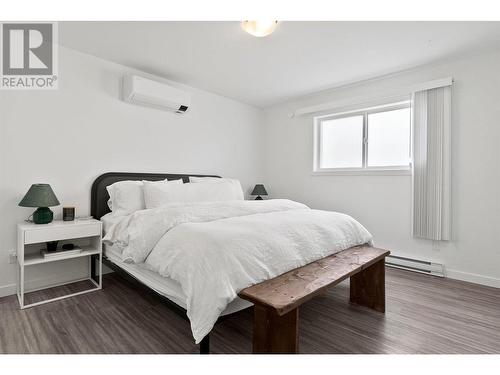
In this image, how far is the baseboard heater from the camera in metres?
2.82

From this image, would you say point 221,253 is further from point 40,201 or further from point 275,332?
point 40,201

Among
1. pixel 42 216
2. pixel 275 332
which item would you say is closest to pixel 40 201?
pixel 42 216

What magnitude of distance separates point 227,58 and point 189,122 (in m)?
1.11

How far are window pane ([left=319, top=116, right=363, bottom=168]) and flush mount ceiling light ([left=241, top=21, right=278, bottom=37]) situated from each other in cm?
203

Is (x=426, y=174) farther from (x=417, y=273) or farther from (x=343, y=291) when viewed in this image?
(x=343, y=291)

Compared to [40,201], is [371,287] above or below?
below

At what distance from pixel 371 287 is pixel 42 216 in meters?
2.76

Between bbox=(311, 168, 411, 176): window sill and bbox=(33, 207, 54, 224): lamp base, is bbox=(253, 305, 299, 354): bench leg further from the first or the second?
bbox=(311, 168, 411, 176): window sill

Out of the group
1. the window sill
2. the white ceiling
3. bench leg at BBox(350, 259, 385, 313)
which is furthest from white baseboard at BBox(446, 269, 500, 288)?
A: the white ceiling

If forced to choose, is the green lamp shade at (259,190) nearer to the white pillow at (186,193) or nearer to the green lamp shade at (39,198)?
the white pillow at (186,193)

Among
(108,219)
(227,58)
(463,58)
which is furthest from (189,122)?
(463,58)

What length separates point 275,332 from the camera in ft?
4.48
